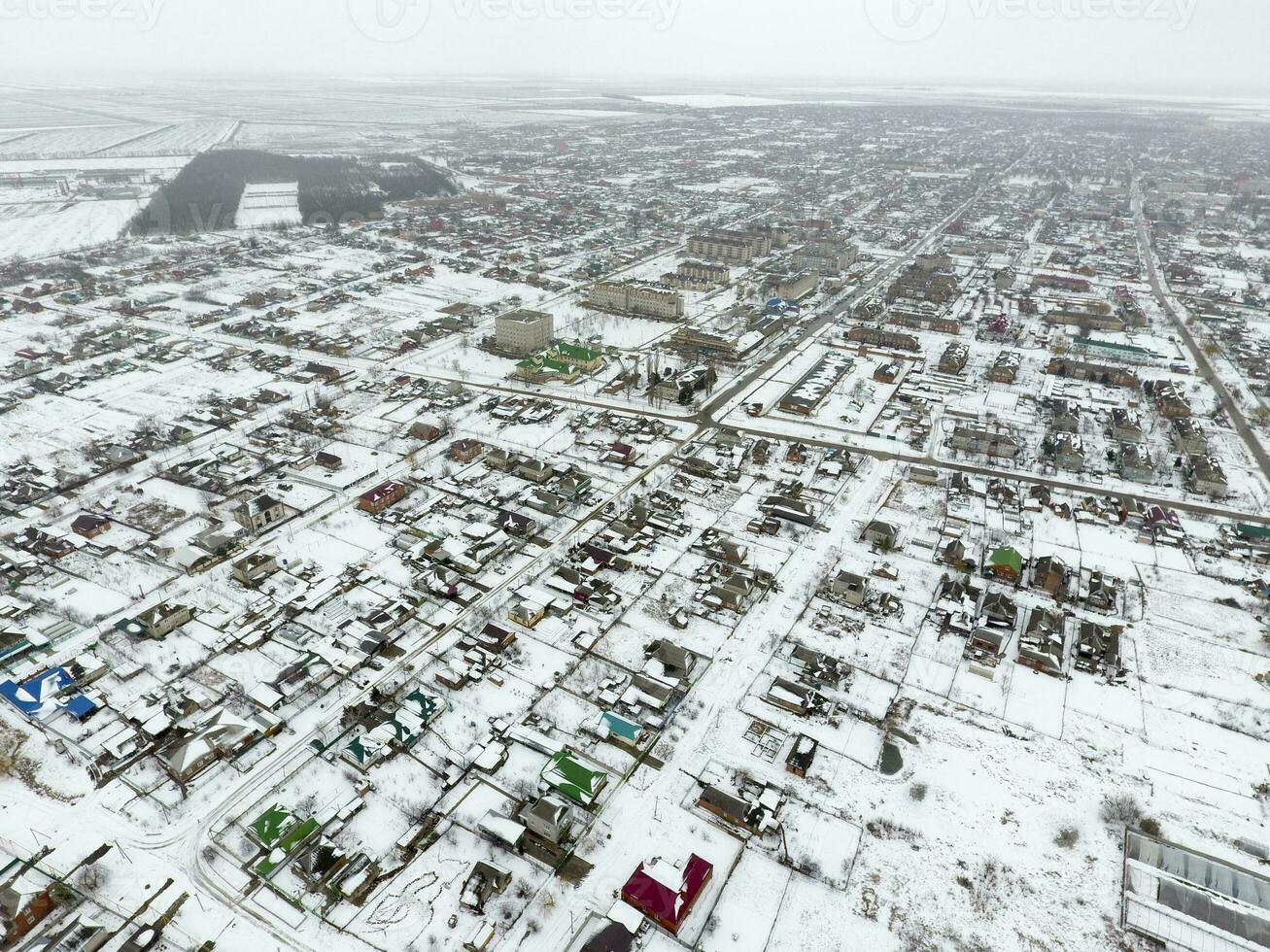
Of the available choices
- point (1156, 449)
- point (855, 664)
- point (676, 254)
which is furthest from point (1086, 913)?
point (676, 254)

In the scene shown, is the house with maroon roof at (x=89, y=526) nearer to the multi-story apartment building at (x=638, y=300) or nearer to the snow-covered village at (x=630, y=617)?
the snow-covered village at (x=630, y=617)

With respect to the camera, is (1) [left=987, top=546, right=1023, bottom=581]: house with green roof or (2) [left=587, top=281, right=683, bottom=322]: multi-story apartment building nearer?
(1) [left=987, top=546, right=1023, bottom=581]: house with green roof

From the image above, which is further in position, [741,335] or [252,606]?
[741,335]

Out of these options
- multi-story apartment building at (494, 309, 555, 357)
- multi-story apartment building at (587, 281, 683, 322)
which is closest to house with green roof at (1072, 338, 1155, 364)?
multi-story apartment building at (587, 281, 683, 322)

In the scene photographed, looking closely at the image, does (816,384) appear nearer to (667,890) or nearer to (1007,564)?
(1007,564)

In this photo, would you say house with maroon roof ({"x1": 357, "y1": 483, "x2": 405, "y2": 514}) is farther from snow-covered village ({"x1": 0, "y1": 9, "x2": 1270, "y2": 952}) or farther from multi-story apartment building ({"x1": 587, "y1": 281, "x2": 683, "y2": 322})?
multi-story apartment building ({"x1": 587, "y1": 281, "x2": 683, "y2": 322})

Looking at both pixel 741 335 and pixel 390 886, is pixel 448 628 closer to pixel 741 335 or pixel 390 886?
pixel 390 886

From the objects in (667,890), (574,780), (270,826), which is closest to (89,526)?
(270,826)
